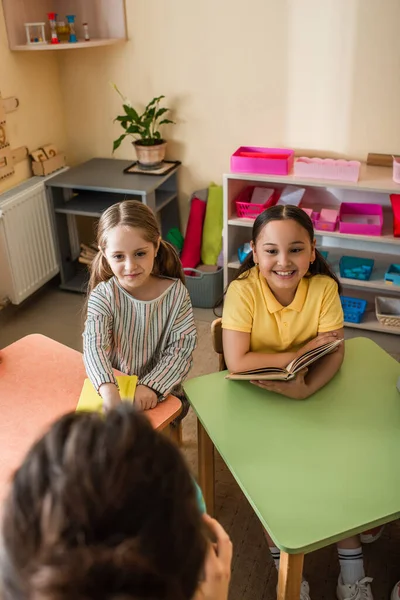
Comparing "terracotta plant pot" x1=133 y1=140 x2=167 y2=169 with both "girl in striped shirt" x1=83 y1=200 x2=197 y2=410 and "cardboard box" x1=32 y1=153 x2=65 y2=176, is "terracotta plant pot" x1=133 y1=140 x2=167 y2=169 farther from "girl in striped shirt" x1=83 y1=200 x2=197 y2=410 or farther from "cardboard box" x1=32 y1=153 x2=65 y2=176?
"girl in striped shirt" x1=83 y1=200 x2=197 y2=410

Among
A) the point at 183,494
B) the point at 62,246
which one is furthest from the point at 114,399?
the point at 62,246

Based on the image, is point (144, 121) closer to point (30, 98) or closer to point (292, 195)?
point (30, 98)

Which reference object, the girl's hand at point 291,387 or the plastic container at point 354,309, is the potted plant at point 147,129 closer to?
the plastic container at point 354,309

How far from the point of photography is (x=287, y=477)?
1158 mm

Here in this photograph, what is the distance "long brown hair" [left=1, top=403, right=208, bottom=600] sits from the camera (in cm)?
48

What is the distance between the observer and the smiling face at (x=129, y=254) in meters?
1.50

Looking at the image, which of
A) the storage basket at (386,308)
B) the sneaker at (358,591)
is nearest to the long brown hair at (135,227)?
the sneaker at (358,591)

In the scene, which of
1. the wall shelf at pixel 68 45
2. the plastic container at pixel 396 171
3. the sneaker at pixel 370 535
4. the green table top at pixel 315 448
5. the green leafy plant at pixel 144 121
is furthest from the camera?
the green leafy plant at pixel 144 121

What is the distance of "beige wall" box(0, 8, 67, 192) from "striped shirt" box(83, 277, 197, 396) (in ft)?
5.26

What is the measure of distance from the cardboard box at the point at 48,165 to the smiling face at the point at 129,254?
171 centimetres

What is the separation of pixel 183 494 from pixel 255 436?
0.74 metres

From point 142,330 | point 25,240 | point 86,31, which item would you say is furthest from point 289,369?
point 86,31

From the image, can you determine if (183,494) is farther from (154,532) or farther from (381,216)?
(381,216)

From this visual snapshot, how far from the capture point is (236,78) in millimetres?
2871
